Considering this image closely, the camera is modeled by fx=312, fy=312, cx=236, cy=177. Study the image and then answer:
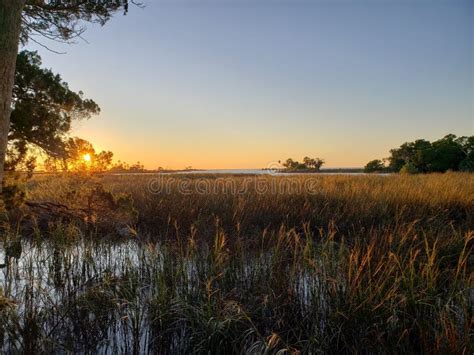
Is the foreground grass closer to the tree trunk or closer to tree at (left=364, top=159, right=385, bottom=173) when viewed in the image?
the tree trunk

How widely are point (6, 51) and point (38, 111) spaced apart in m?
2.71

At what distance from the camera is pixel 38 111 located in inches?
224

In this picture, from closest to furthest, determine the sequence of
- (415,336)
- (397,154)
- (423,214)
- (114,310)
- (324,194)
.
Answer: (415,336) → (114,310) → (423,214) → (324,194) → (397,154)

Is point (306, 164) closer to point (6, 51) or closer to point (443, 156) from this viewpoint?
point (443, 156)

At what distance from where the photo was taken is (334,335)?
308 cm

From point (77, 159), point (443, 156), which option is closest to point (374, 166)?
point (443, 156)

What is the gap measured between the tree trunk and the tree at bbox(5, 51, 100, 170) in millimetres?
2293

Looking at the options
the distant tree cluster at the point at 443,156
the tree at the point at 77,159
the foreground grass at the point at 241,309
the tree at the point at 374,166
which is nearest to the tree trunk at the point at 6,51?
the foreground grass at the point at 241,309

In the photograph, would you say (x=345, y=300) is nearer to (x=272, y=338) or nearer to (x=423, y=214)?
(x=272, y=338)

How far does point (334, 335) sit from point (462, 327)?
131cm

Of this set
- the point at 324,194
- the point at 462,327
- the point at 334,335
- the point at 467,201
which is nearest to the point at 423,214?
the point at 467,201

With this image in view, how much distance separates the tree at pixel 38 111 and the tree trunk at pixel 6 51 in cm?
229

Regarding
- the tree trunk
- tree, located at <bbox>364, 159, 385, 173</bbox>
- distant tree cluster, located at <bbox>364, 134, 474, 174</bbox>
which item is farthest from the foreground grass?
tree, located at <bbox>364, 159, 385, 173</bbox>

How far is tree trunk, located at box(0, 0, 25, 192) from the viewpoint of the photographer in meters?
3.24
